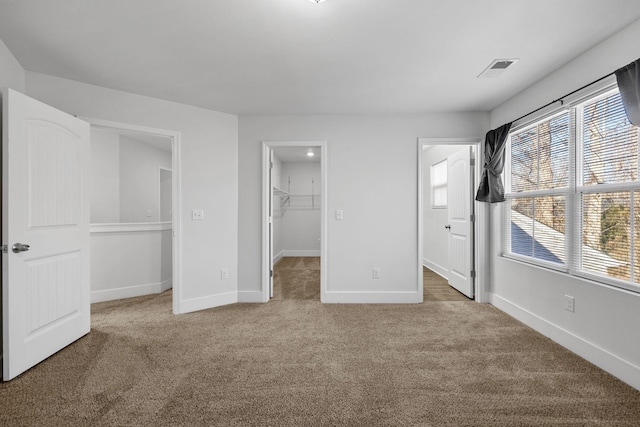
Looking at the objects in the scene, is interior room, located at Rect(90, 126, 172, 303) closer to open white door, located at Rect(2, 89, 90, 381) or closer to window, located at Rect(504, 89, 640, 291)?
open white door, located at Rect(2, 89, 90, 381)

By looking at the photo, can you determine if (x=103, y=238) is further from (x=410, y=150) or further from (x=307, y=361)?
(x=410, y=150)

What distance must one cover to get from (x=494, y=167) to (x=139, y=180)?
4993mm

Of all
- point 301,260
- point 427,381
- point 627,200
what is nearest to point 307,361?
point 427,381

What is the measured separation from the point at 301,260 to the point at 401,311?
3.72m

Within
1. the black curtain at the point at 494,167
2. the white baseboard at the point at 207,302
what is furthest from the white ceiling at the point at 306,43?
the white baseboard at the point at 207,302

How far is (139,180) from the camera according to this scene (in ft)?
15.0

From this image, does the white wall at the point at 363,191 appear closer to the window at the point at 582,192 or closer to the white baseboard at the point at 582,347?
the window at the point at 582,192

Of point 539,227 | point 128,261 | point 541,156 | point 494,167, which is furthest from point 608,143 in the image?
point 128,261

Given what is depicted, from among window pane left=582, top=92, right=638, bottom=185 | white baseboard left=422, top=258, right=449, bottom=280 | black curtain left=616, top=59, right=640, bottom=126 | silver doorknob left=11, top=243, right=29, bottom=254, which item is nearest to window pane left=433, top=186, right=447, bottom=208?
white baseboard left=422, top=258, right=449, bottom=280

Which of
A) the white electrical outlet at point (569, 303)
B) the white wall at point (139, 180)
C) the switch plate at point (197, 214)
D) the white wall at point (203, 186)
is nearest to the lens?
the white electrical outlet at point (569, 303)

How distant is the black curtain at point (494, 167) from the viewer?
10.5ft

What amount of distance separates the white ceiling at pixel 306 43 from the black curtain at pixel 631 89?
0.33 metres

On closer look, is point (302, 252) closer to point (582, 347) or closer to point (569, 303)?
point (569, 303)

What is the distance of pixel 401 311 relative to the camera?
131 inches
